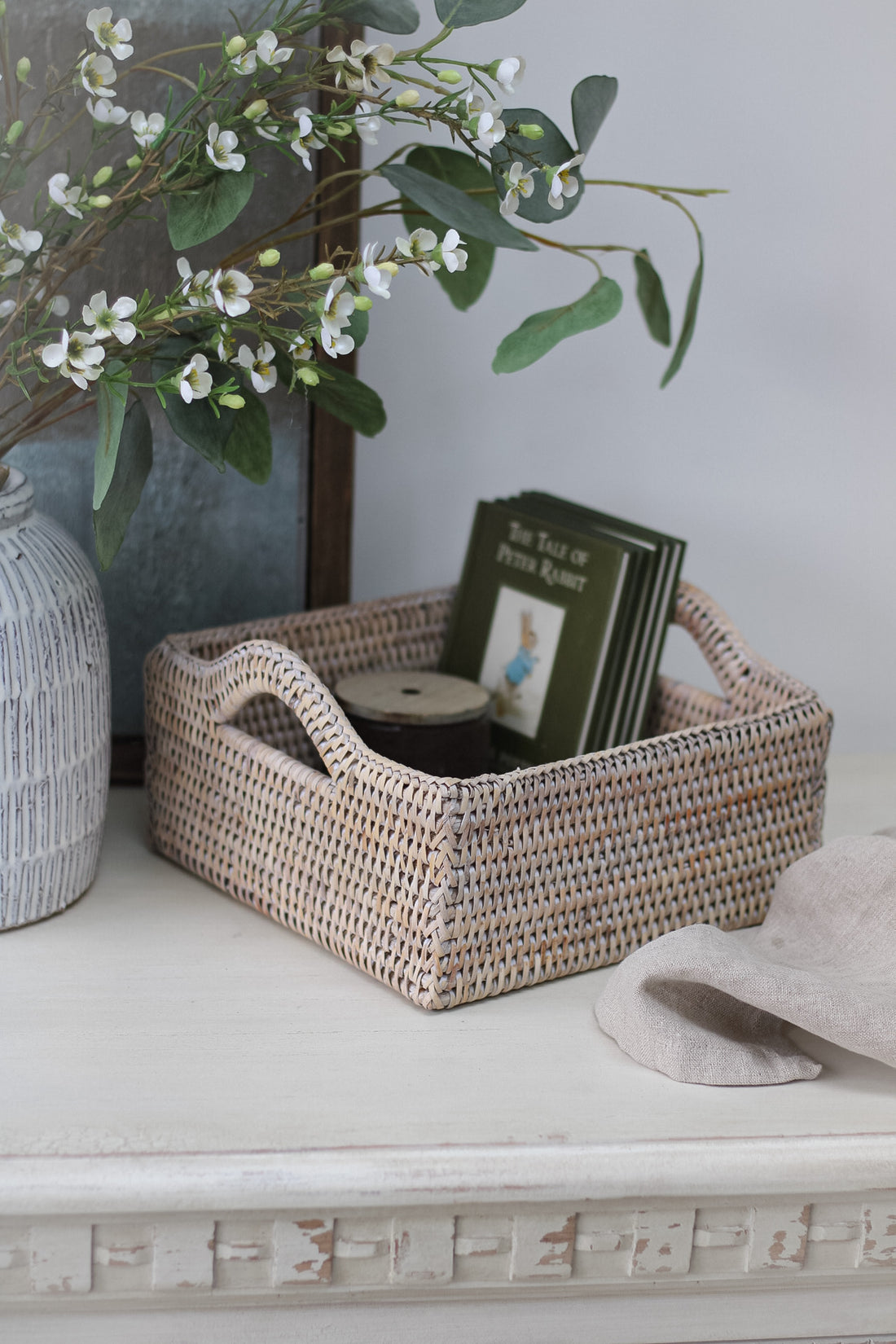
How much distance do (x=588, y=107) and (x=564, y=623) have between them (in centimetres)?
32

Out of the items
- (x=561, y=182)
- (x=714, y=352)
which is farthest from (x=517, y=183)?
(x=714, y=352)

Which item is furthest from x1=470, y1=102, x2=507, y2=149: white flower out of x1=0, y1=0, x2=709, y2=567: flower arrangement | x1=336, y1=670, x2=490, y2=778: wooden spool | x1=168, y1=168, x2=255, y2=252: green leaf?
x1=336, y1=670, x2=490, y2=778: wooden spool

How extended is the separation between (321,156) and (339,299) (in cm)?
32

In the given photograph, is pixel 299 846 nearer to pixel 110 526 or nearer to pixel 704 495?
pixel 110 526

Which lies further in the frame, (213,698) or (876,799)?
(876,799)

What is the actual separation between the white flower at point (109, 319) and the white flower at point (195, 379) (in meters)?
0.03

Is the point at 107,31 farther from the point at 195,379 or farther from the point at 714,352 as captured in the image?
the point at 714,352

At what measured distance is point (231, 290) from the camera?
0.65 meters

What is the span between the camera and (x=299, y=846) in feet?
2.49

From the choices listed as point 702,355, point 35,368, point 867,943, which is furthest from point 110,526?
point 702,355

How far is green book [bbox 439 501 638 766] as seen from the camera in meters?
0.89

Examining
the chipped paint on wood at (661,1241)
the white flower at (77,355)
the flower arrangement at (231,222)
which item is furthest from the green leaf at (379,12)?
the chipped paint on wood at (661,1241)

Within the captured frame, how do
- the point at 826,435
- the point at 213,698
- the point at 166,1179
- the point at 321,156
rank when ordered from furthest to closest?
the point at 826,435
the point at 321,156
the point at 213,698
the point at 166,1179

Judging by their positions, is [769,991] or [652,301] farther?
[652,301]
